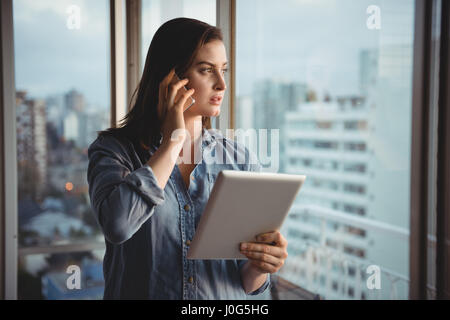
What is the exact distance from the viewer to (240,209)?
2.76 feet

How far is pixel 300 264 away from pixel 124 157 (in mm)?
2772

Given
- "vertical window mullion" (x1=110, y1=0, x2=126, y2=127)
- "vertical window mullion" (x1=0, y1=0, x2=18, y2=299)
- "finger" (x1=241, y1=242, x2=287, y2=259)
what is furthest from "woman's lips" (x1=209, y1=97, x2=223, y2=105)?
"vertical window mullion" (x1=0, y1=0, x2=18, y2=299)

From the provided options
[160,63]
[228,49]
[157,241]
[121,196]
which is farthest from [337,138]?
[121,196]

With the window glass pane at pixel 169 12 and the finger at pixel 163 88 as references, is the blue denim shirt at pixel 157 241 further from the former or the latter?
the window glass pane at pixel 169 12

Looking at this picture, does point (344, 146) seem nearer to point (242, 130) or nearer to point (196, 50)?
point (242, 130)

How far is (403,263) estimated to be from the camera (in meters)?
1.92

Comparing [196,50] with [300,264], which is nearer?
[196,50]

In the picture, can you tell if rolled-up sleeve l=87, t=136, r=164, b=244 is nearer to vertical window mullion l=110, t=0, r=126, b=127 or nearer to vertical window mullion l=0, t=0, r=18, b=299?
vertical window mullion l=110, t=0, r=126, b=127

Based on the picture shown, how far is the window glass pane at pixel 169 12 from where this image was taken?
145 cm

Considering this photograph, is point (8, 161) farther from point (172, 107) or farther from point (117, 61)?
point (172, 107)

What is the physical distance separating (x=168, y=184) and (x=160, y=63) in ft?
1.14

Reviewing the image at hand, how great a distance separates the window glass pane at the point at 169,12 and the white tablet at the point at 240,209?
84 cm

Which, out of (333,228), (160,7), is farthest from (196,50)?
(333,228)

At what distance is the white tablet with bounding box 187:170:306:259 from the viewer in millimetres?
800
